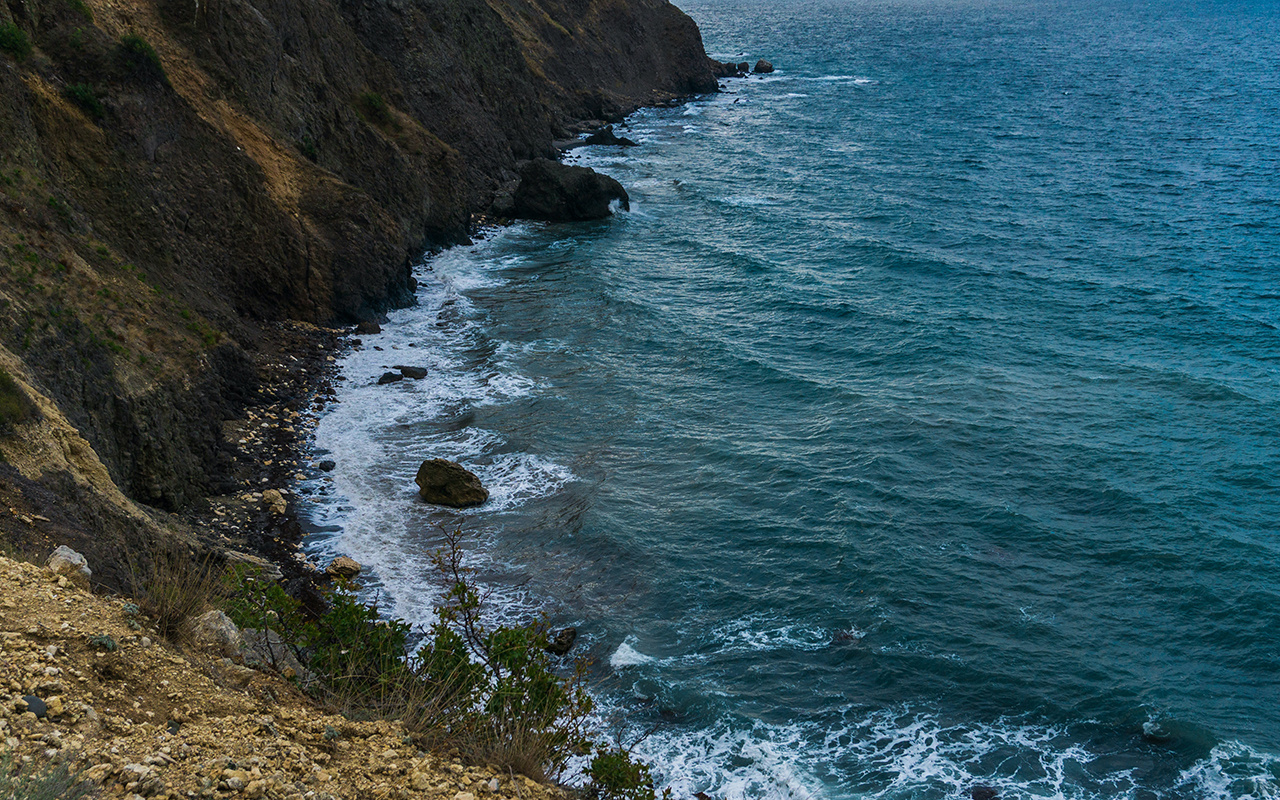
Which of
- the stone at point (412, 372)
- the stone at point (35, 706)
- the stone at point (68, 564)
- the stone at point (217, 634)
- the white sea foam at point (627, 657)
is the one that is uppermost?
the stone at point (35, 706)

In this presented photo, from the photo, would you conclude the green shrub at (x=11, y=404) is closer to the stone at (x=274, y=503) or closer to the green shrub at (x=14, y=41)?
the stone at (x=274, y=503)

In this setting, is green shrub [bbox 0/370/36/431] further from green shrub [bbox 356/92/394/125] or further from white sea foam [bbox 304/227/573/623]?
green shrub [bbox 356/92/394/125]

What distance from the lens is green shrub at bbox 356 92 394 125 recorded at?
1614 inches

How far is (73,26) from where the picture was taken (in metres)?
25.0

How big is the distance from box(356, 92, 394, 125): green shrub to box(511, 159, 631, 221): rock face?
9.10 metres

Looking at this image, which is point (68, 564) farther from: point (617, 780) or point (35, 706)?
point (617, 780)

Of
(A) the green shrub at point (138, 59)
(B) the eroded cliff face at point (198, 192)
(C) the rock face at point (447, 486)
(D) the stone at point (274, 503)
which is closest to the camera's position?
(B) the eroded cliff face at point (198, 192)

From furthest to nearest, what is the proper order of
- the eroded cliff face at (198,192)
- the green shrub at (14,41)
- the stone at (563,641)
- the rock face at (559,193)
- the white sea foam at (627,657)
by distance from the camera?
1. the rock face at (559,193)
2. the green shrub at (14,41)
3. the eroded cliff face at (198,192)
4. the stone at (563,641)
5. the white sea foam at (627,657)

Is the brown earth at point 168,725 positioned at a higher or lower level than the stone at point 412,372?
higher

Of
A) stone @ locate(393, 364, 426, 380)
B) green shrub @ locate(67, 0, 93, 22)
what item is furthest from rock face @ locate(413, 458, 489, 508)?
green shrub @ locate(67, 0, 93, 22)

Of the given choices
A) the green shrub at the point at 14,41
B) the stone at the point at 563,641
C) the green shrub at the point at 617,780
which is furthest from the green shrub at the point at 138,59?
the green shrub at the point at 617,780

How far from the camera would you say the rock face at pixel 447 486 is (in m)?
22.3

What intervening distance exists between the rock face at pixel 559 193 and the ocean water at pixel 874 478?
1.53m

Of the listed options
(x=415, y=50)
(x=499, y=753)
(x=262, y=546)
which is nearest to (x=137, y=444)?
(x=262, y=546)
